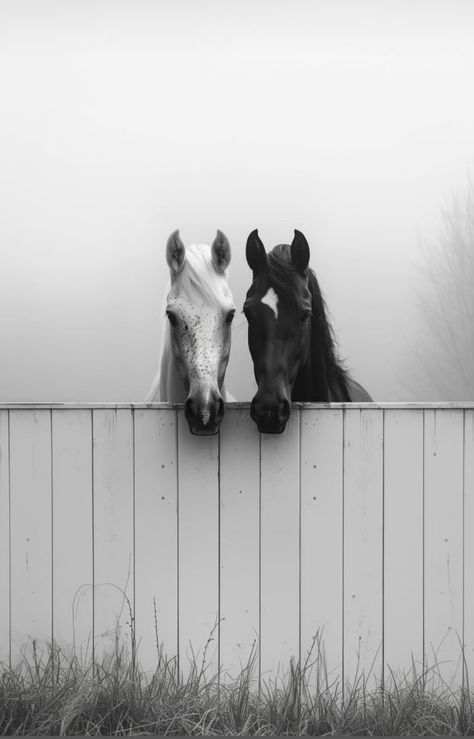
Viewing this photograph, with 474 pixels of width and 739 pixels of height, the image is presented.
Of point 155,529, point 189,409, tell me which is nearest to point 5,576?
point 155,529

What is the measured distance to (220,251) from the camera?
2477mm

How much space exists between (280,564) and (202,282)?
98 cm

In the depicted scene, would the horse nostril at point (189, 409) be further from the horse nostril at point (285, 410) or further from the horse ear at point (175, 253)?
the horse ear at point (175, 253)

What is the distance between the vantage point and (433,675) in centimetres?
224

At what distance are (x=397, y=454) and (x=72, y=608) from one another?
120 cm

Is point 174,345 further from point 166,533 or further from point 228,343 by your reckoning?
point 166,533

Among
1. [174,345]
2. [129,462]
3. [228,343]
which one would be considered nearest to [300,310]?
[228,343]

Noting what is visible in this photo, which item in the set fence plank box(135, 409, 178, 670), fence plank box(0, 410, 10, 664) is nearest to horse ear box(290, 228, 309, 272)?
fence plank box(135, 409, 178, 670)

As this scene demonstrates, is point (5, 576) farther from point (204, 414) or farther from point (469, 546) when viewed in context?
point (469, 546)

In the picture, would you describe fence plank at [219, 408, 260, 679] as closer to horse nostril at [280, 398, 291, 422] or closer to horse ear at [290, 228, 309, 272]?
horse nostril at [280, 398, 291, 422]

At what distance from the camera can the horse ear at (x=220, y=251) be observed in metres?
2.47

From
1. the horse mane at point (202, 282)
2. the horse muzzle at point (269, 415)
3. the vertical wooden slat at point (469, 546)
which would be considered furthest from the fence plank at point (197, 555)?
the vertical wooden slat at point (469, 546)

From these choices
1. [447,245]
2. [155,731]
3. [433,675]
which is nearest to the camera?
[155,731]

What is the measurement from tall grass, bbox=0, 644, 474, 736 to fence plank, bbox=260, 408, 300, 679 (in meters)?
0.07
